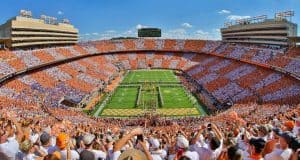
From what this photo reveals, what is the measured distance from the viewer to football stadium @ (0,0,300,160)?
11.6 metres

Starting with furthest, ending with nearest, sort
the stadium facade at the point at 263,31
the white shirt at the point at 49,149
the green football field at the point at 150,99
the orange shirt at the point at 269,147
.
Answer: the stadium facade at the point at 263,31 → the green football field at the point at 150,99 → the white shirt at the point at 49,149 → the orange shirt at the point at 269,147

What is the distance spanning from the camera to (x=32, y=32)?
2913 inches

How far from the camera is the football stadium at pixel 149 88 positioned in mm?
11642

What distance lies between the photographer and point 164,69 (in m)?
77.3

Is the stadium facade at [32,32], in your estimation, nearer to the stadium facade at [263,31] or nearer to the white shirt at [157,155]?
the stadium facade at [263,31]

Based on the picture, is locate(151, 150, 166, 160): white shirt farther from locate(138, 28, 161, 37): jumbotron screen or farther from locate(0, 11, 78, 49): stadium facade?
locate(138, 28, 161, 37): jumbotron screen

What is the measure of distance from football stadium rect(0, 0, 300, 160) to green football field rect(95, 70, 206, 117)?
11 cm

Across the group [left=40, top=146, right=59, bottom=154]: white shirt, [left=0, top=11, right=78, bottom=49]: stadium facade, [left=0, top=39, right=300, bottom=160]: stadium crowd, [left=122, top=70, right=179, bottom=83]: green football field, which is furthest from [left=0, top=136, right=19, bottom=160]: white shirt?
[left=0, top=11, right=78, bottom=49]: stadium facade

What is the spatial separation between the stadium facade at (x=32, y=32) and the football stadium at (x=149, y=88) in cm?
23

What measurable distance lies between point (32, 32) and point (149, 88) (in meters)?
31.8

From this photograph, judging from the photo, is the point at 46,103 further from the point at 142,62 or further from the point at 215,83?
the point at 142,62

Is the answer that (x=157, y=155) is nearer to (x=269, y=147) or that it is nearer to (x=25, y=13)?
(x=269, y=147)

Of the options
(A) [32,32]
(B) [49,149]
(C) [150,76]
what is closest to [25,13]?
(A) [32,32]

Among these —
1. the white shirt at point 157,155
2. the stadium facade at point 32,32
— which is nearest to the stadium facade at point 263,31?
the stadium facade at point 32,32
